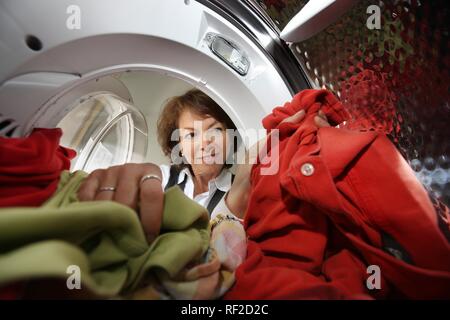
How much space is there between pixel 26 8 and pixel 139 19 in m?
0.22

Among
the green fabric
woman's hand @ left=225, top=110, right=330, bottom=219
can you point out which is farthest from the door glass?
the green fabric

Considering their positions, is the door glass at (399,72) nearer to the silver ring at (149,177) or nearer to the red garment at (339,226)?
the red garment at (339,226)

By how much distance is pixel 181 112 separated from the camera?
111 centimetres

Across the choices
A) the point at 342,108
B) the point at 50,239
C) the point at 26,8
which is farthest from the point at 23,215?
the point at 342,108

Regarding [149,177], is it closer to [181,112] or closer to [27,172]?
[27,172]

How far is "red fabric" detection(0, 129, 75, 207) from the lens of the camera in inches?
18.9

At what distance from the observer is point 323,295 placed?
0.48 metres

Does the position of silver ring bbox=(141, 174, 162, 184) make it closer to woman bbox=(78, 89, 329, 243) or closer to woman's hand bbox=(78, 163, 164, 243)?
woman's hand bbox=(78, 163, 164, 243)

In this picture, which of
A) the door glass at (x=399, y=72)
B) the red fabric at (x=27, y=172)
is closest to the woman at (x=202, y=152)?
the door glass at (x=399, y=72)

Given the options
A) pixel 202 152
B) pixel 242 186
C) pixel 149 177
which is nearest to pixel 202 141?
pixel 202 152

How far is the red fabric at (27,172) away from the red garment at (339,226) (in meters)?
0.37

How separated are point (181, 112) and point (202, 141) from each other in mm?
140

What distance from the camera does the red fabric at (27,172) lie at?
0.48 metres
